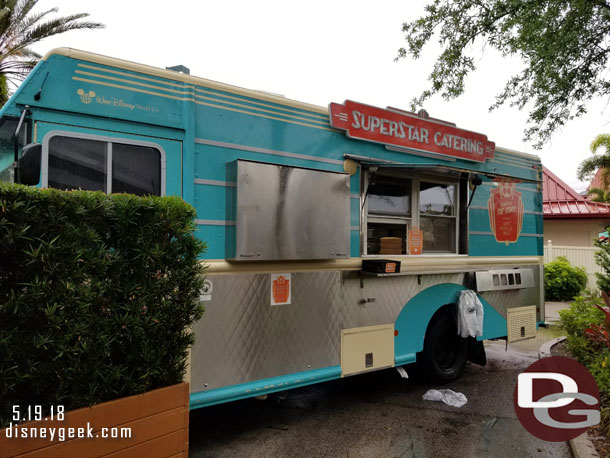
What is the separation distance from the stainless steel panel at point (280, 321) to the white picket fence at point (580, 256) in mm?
12407

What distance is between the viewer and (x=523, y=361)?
695 centimetres

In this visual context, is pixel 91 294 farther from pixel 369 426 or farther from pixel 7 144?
pixel 369 426

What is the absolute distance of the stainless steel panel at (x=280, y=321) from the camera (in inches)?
145

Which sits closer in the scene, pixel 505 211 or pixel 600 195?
pixel 505 211

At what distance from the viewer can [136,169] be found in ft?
A: 11.4

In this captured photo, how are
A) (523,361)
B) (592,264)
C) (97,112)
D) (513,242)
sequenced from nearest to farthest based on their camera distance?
(97,112) → (513,242) → (523,361) → (592,264)

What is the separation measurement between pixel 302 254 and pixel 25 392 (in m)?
2.37

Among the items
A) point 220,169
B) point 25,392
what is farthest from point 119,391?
point 220,169

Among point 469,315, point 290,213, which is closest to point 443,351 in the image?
point 469,315

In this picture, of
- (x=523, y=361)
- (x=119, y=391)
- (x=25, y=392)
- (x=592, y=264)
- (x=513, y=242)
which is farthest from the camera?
(x=592, y=264)

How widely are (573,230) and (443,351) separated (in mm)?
15296

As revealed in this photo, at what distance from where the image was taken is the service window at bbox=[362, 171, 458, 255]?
16.6 feet

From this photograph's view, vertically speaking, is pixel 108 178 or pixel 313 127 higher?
pixel 313 127

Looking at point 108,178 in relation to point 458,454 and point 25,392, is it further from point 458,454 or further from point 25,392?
point 458,454
